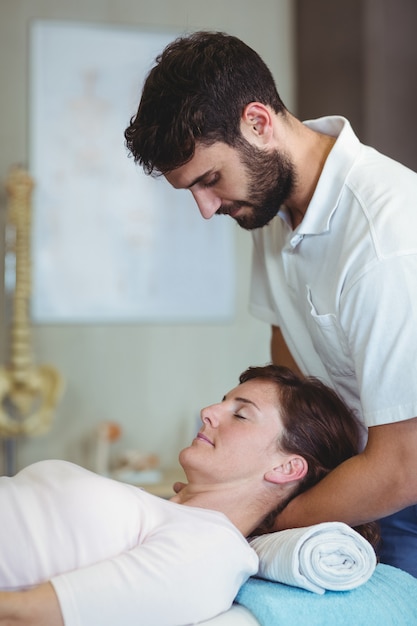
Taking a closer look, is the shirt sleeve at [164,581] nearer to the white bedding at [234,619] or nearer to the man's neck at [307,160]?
the white bedding at [234,619]

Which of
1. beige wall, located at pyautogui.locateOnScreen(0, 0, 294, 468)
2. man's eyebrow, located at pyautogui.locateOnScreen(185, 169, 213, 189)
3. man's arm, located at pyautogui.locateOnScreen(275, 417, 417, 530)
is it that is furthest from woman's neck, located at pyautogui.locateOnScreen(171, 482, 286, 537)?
beige wall, located at pyautogui.locateOnScreen(0, 0, 294, 468)

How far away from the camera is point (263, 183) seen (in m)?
1.65

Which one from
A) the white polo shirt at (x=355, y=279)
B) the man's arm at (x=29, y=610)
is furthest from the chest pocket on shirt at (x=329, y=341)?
the man's arm at (x=29, y=610)

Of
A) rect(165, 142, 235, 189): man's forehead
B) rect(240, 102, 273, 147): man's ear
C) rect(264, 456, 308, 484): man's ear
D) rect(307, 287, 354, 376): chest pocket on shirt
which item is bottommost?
rect(264, 456, 308, 484): man's ear

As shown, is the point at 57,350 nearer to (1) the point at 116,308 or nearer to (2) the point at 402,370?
Result: (1) the point at 116,308

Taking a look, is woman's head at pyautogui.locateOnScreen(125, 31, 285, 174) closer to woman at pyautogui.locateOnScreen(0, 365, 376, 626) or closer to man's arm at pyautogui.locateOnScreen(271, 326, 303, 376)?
woman at pyautogui.locateOnScreen(0, 365, 376, 626)

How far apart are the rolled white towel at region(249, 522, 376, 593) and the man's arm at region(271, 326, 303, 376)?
23.8 inches

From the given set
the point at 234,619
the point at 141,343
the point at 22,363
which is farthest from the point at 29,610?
the point at 141,343

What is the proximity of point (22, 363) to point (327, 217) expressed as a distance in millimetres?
1853

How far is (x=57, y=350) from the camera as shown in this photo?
346 cm

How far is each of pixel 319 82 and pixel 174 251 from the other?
0.91m

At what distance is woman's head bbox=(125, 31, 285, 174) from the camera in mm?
1559

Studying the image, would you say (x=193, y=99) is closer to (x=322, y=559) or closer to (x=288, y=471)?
(x=288, y=471)

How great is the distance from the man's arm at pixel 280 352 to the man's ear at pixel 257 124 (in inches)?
23.3
